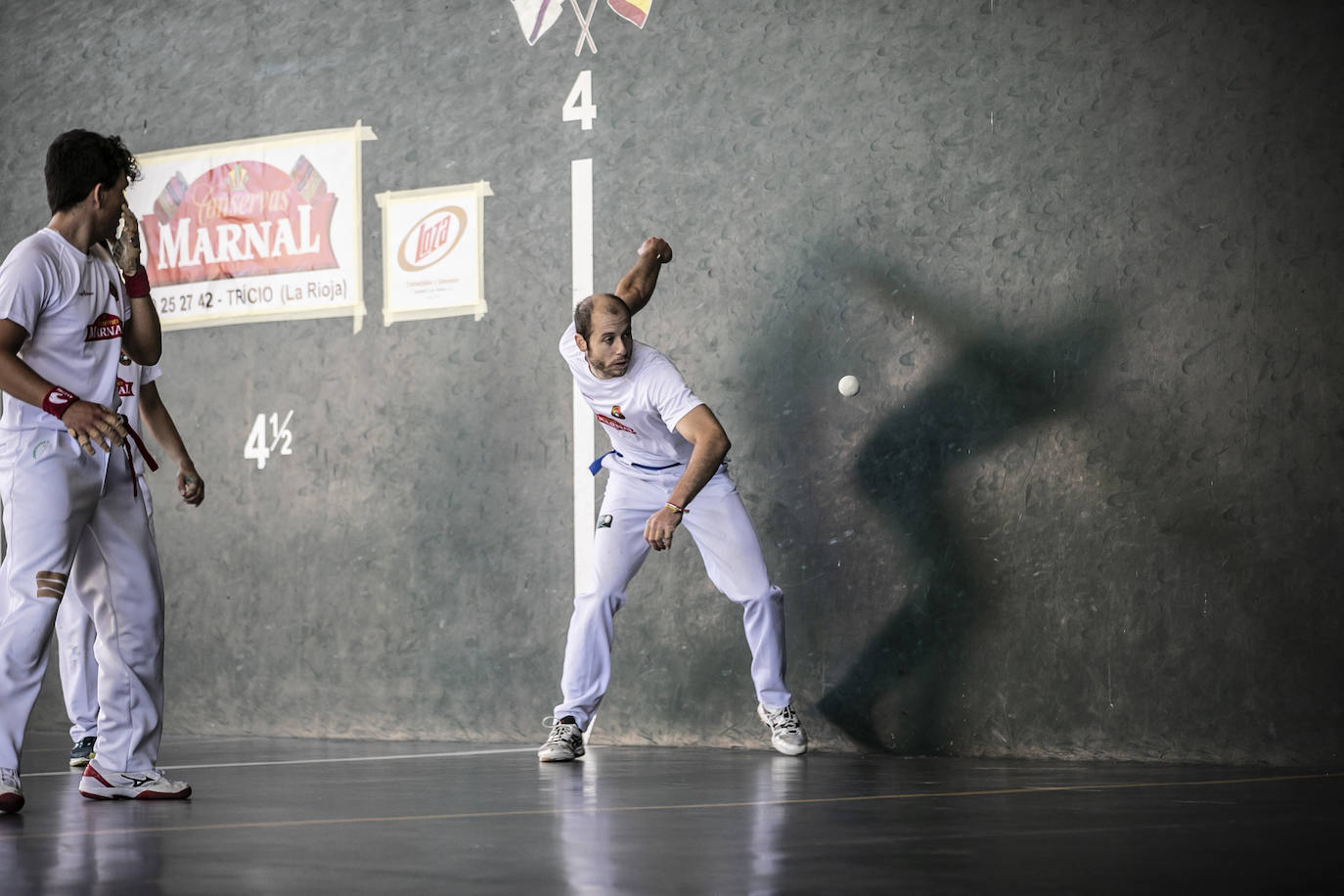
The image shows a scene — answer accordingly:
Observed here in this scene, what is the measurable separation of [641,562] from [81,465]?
2.09 m

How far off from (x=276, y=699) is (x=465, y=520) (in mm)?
1139

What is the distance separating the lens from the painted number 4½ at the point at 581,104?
6293 millimetres

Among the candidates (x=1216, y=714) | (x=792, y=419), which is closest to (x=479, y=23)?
(x=792, y=419)

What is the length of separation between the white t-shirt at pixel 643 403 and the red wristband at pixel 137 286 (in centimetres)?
162

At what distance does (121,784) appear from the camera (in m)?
4.07

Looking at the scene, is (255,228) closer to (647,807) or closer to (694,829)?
(647,807)

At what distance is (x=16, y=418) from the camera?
3.91m

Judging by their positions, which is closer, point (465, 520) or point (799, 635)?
point (799, 635)

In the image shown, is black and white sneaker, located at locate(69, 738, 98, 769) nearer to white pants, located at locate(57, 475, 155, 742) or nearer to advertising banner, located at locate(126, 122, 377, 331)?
white pants, located at locate(57, 475, 155, 742)

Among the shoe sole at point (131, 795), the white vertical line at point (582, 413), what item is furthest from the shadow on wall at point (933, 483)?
the shoe sole at point (131, 795)

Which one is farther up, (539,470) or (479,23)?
(479,23)

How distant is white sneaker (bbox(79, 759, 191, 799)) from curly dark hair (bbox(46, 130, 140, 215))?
54.3 inches

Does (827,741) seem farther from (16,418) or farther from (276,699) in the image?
(16,418)

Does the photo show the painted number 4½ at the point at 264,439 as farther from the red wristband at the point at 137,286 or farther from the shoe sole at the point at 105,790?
the shoe sole at the point at 105,790
